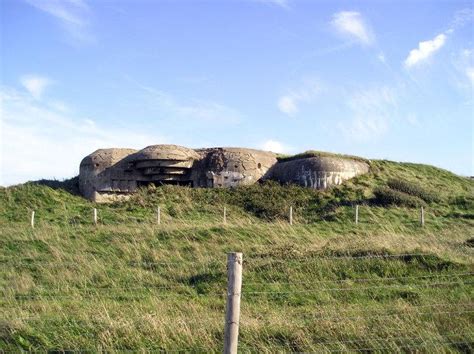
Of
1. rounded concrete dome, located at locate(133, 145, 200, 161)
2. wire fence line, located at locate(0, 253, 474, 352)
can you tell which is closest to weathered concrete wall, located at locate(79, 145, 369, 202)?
rounded concrete dome, located at locate(133, 145, 200, 161)

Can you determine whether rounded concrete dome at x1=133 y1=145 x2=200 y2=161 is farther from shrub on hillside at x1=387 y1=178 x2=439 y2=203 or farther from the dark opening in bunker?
shrub on hillside at x1=387 y1=178 x2=439 y2=203

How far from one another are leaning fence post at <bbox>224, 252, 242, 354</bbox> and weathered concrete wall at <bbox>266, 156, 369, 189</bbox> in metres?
23.4

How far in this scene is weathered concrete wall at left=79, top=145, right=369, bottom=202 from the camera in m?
28.0

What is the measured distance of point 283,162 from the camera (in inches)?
Answer: 1200

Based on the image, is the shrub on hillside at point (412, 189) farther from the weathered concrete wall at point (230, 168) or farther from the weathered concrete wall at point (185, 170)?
the weathered concrete wall at point (230, 168)

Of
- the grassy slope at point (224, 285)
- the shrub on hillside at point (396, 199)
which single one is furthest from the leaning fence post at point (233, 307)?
the shrub on hillside at point (396, 199)

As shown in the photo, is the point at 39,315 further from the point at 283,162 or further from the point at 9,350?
the point at 283,162

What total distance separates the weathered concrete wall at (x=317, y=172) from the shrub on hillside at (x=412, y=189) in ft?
7.90

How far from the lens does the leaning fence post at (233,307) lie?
444 cm

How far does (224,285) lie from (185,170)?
66.4 ft

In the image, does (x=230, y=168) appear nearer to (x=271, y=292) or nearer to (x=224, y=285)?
(x=224, y=285)

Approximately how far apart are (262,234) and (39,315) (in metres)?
9.92

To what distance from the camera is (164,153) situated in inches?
1116

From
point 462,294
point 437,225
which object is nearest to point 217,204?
point 437,225
